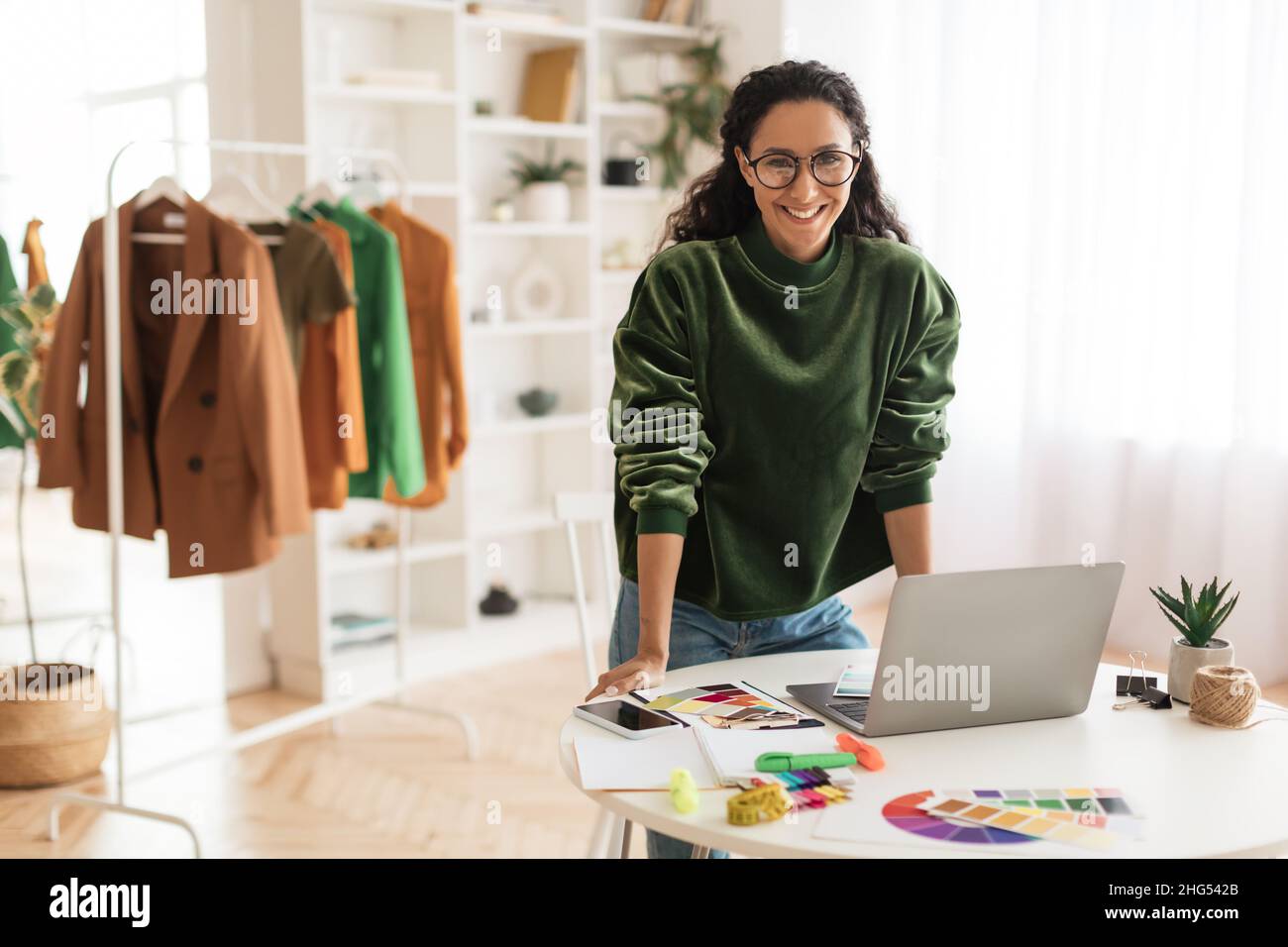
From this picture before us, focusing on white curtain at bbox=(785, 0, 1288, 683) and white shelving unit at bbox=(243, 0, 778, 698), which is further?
white shelving unit at bbox=(243, 0, 778, 698)

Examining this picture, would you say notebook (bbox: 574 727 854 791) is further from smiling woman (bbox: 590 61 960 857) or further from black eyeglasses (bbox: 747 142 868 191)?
black eyeglasses (bbox: 747 142 868 191)

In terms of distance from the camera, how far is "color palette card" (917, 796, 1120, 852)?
1.14 meters

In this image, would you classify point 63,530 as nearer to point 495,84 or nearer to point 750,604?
point 495,84

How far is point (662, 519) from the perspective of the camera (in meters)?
1.67

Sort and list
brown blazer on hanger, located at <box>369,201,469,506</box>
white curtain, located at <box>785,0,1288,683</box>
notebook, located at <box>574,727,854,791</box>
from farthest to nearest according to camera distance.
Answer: white curtain, located at <box>785,0,1288,683</box>
brown blazer on hanger, located at <box>369,201,469,506</box>
notebook, located at <box>574,727,854,791</box>

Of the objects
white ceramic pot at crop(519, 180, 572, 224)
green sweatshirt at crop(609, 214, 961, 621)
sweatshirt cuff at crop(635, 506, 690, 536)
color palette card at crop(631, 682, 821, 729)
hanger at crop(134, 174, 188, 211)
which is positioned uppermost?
white ceramic pot at crop(519, 180, 572, 224)

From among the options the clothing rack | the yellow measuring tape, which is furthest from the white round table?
the clothing rack

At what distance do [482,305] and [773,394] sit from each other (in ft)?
9.41

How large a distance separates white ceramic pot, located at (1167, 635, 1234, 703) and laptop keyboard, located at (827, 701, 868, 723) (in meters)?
0.37

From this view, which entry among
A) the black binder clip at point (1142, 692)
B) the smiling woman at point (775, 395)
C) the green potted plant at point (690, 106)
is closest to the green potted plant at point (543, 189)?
the green potted plant at point (690, 106)

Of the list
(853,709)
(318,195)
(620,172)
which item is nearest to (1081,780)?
(853,709)

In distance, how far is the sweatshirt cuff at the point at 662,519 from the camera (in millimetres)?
1669

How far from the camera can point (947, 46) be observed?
4.49 m
